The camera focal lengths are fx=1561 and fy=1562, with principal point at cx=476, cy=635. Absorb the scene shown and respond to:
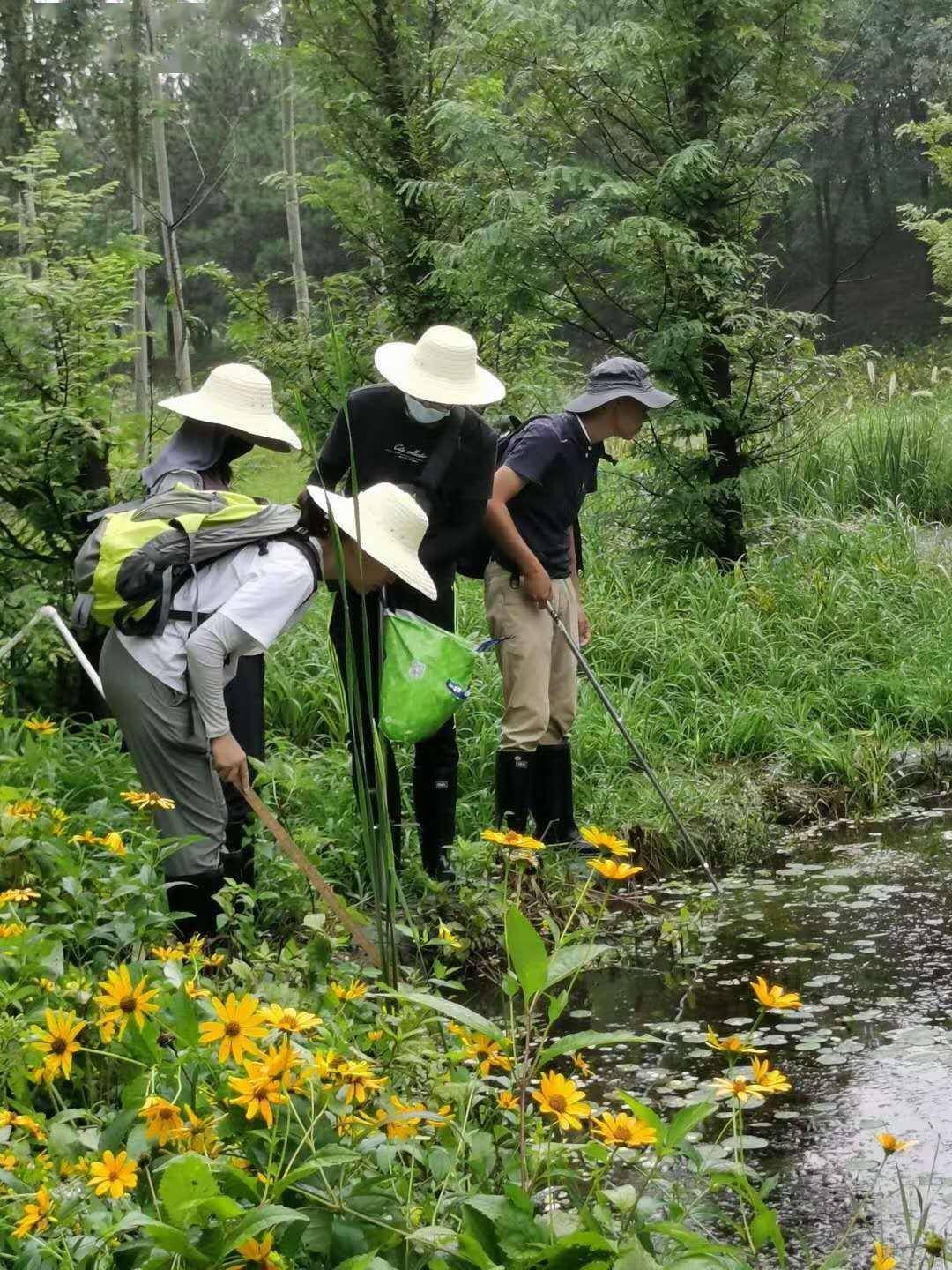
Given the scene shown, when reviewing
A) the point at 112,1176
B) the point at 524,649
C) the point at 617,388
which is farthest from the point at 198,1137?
the point at 617,388

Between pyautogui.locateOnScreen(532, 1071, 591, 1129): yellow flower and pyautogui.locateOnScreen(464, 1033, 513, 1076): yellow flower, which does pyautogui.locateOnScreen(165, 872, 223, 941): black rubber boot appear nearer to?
pyautogui.locateOnScreen(464, 1033, 513, 1076): yellow flower

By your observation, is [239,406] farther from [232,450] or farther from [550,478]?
[550,478]

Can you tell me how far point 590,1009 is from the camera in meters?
4.45

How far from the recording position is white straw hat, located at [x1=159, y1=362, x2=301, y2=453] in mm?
4105

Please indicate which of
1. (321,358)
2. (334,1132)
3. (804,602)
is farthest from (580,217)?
(334,1132)

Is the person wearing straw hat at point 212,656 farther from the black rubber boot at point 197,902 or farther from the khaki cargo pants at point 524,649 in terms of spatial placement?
the khaki cargo pants at point 524,649

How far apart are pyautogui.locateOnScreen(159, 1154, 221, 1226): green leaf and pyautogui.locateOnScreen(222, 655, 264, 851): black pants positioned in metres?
2.41

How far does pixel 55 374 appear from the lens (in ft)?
18.5

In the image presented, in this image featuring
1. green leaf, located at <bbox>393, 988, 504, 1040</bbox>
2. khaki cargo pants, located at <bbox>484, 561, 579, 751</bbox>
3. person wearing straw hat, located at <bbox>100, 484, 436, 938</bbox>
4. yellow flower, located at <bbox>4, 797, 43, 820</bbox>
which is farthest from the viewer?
khaki cargo pants, located at <bbox>484, 561, 579, 751</bbox>

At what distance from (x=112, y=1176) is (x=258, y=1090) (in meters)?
0.19

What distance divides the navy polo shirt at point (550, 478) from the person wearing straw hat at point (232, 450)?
1074 millimetres

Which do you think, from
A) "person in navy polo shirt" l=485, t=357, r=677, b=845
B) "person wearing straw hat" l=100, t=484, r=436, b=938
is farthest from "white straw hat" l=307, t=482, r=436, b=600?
"person in navy polo shirt" l=485, t=357, r=677, b=845

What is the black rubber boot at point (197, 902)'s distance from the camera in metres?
3.75

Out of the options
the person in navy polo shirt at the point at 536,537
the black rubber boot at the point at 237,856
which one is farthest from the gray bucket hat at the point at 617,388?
the black rubber boot at the point at 237,856
